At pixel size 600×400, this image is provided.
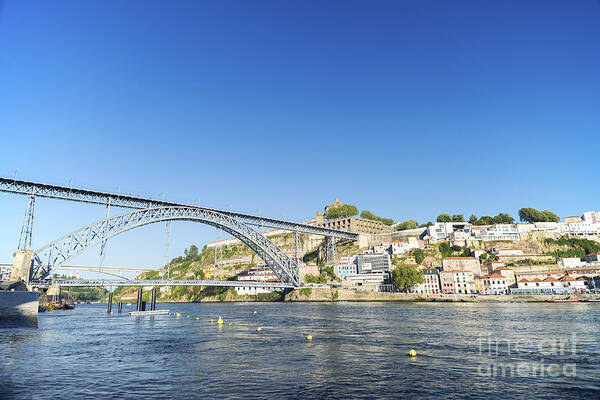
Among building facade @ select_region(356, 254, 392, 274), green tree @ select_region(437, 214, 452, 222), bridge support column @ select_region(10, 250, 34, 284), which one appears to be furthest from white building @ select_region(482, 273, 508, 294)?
bridge support column @ select_region(10, 250, 34, 284)

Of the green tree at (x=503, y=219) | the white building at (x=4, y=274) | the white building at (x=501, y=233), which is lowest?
the white building at (x=4, y=274)

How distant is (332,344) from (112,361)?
10286 mm

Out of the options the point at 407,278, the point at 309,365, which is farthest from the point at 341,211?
the point at 309,365

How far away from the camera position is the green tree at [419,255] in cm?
8112

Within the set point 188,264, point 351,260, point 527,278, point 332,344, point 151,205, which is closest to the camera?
point 332,344

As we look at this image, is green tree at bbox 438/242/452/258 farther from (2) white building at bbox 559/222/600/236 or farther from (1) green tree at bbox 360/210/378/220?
(1) green tree at bbox 360/210/378/220

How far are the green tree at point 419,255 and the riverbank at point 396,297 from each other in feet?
55.4

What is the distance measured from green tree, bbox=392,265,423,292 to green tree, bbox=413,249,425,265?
1263cm

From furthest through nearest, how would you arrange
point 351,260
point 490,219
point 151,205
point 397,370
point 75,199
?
point 490,219
point 351,260
point 151,205
point 75,199
point 397,370

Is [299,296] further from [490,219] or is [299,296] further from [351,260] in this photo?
[490,219]

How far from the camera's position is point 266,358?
50.3ft

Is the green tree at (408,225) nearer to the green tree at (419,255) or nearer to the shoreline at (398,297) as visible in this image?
the green tree at (419,255)

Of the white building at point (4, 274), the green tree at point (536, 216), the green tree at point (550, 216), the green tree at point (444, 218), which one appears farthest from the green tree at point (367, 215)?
the white building at point (4, 274)

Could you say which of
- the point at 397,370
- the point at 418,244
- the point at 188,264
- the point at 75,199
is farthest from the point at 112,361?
the point at 188,264
